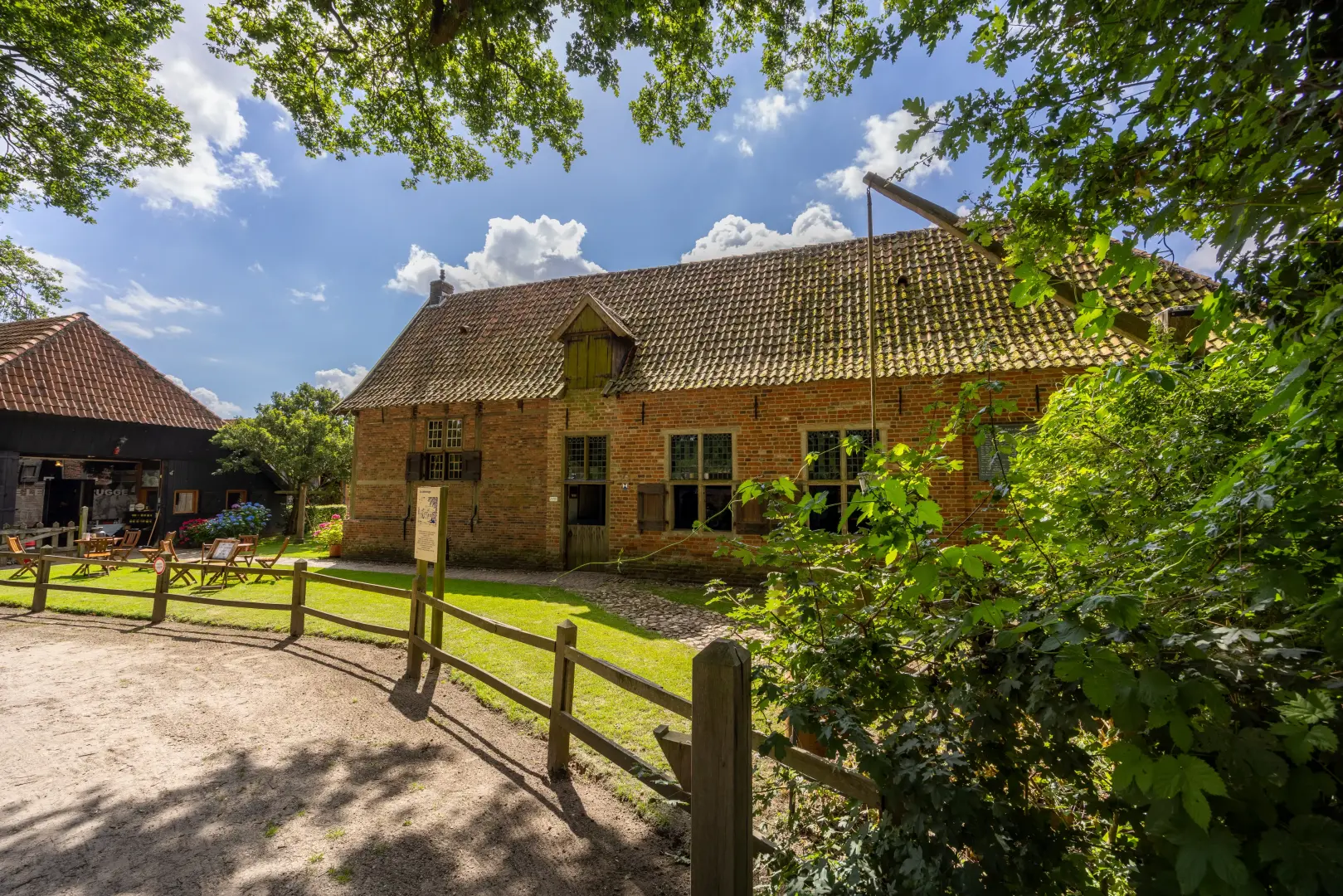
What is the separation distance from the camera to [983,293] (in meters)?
10.5

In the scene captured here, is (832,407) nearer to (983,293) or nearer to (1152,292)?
(983,293)

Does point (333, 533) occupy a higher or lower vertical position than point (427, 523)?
lower

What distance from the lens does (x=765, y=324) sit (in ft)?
39.9

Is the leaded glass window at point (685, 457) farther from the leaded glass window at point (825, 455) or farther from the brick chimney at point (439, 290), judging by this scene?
the brick chimney at point (439, 290)

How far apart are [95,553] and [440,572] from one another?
508 inches

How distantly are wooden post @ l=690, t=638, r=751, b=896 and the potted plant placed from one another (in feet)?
53.3

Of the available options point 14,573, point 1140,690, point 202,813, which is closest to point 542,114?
point 202,813

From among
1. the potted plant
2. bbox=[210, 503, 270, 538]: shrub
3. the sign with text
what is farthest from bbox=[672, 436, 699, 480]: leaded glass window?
bbox=[210, 503, 270, 538]: shrub

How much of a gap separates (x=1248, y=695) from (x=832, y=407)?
9.56 metres

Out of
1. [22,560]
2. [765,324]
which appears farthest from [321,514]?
Result: [765,324]

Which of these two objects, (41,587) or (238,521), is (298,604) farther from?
(238,521)

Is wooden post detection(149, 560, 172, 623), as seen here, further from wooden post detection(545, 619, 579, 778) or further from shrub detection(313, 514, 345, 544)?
wooden post detection(545, 619, 579, 778)

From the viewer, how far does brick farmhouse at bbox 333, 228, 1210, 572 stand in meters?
9.94

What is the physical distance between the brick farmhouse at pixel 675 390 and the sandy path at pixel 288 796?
417 cm
